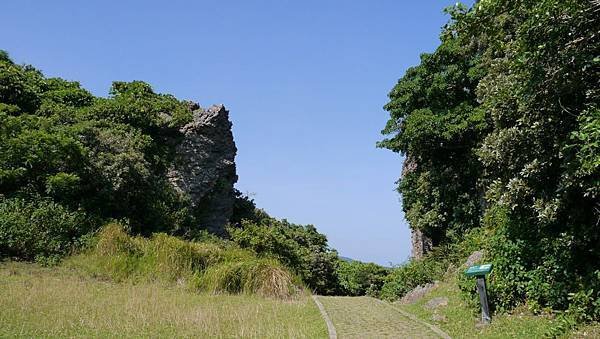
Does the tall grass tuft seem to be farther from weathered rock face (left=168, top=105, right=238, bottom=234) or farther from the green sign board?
weathered rock face (left=168, top=105, right=238, bottom=234)

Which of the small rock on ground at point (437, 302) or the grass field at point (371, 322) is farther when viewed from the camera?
the small rock on ground at point (437, 302)

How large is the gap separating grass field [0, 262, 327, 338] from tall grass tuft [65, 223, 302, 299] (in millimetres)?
804

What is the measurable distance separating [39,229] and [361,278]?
22326mm

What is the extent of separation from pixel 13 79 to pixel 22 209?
358 inches

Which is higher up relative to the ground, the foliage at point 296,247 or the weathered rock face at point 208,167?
the weathered rock face at point 208,167

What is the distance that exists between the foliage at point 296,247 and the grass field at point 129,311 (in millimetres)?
6913

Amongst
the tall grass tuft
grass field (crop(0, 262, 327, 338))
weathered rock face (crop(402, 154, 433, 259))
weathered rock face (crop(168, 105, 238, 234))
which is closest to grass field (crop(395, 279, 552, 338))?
grass field (crop(0, 262, 327, 338))

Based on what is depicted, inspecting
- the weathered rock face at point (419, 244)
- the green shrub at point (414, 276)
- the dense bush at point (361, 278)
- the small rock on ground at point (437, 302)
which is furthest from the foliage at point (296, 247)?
the small rock on ground at point (437, 302)

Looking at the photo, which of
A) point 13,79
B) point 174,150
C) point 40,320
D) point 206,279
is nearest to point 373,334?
point 40,320

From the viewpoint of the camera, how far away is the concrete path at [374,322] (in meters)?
→ 9.23

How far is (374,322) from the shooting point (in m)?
10.7

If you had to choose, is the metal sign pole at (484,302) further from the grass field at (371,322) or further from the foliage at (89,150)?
the foliage at (89,150)

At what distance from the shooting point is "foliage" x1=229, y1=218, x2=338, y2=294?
2108 centimetres

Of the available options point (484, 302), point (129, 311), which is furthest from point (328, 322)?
point (129, 311)
